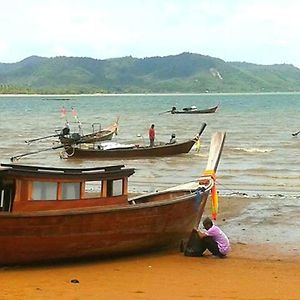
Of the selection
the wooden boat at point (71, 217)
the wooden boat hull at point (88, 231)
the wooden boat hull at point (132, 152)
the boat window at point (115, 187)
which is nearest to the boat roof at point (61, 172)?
the wooden boat at point (71, 217)

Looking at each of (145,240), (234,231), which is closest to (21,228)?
(145,240)

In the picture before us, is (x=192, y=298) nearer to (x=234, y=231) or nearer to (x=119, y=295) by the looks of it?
(x=119, y=295)

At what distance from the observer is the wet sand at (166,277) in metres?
10.2

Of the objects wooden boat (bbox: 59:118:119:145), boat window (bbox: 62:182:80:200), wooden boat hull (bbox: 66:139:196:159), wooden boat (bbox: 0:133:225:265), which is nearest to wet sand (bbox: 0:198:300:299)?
wooden boat (bbox: 0:133:225:265)

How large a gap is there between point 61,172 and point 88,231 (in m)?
1.23

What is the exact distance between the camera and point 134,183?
79.6 feet

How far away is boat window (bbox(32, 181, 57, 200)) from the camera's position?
464 inches

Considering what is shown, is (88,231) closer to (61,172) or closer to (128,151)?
(61,172)

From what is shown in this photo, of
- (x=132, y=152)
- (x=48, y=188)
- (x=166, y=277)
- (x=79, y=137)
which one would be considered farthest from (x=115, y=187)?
(x=79, y=137)

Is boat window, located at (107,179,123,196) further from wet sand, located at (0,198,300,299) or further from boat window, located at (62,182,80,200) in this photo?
wet sand, located at (0,198,300,299)

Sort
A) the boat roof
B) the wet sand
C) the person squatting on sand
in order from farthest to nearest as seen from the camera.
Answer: the person squatting on sand → the boat roof → the wet sand

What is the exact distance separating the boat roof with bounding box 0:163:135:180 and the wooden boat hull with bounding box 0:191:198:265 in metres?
0.78

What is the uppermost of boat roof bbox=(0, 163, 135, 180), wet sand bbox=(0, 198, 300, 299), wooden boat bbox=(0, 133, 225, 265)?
boat roof bbox=(0, 163, 135, 180)

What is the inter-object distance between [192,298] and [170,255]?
3177 mm
